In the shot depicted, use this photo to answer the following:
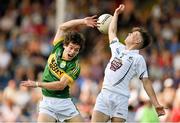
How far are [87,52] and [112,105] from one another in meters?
10.3

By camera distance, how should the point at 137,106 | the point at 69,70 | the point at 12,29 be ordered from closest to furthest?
the point at 69,70, the point at 137,106, the point at 12,29

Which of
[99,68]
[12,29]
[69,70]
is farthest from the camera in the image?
[12,29]

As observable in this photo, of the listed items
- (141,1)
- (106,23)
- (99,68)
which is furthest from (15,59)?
(106,23)

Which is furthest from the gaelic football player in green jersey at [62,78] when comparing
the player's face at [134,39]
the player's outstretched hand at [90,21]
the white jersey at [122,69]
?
the player's face at [134,39]

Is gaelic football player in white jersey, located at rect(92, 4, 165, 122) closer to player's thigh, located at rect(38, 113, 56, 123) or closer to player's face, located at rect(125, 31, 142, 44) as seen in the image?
player's face, located at rect(125, 31, 142, 44)

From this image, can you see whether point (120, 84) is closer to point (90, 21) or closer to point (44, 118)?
point (90, 21)

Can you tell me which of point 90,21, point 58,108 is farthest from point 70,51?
point 58,108

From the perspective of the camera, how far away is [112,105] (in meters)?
10.6

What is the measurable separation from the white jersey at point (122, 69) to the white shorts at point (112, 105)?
0.07 m

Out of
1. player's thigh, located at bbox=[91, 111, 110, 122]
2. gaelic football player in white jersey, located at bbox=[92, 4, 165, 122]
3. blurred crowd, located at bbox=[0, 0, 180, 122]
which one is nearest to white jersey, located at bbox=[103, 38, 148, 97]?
gaelic football player in white jersey, located at bbox=[92, 4, 165, 122]

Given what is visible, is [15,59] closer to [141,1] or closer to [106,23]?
[141,1]

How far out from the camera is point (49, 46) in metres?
20.7

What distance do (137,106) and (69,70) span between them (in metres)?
7.08

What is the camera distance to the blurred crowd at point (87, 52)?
17.7 meters
